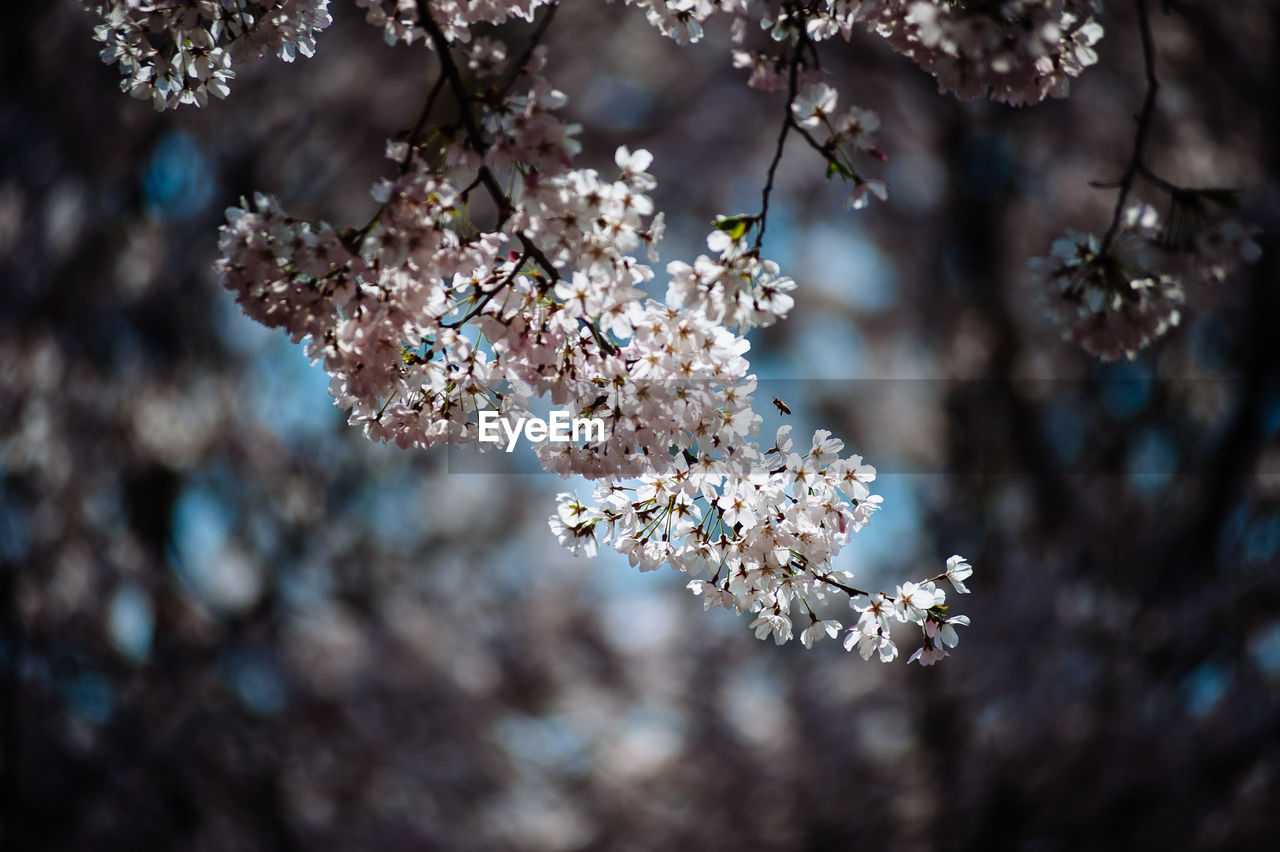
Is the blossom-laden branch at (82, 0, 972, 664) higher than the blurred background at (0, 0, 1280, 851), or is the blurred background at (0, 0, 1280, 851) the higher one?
the blurred background at (0, 0, 1280, 851)

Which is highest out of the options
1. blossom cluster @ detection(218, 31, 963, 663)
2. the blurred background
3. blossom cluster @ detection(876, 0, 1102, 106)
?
the blurred background

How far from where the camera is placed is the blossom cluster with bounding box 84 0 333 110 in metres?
1.31

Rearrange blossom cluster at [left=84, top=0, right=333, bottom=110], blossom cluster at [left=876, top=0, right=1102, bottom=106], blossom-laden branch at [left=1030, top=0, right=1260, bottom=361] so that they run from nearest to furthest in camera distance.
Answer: blossom cluster at [left=876, top=0, right=1102, bottom=106]
blossom-laden branch at [left=1030, top=0, right=1260, bottom=361]
blossom cluster at [left=84, top=0, right=333, bottom=110]

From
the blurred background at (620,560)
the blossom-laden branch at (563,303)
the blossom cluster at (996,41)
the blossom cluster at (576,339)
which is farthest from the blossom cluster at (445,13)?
the blurred background at (620,560)

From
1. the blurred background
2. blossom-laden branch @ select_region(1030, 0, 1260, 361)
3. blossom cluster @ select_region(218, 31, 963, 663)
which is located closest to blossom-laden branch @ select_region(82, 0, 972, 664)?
blossom cluster @ select_region(218, 31, 963, 663)

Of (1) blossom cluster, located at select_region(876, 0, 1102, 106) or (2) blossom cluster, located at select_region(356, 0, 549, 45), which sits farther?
(2) blossom cluster, located at select_region(356, 0, 549, 45)

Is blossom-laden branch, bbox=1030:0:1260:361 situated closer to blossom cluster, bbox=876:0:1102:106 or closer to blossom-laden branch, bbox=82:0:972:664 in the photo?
blossom cluster, bbox=876:0:1102:106

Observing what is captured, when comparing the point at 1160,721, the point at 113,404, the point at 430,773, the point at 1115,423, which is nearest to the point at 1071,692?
the point at 1160,721

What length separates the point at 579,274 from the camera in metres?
1.11

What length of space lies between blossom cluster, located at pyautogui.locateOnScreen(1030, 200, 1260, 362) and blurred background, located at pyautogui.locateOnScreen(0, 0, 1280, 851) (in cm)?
513

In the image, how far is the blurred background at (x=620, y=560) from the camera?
5.86 metres

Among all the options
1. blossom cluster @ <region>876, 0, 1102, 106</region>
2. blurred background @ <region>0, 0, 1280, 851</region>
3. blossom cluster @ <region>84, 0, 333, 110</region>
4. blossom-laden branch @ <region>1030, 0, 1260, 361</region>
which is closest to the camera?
blossom cluster @ <region>876, 0, 1102, 106</region>

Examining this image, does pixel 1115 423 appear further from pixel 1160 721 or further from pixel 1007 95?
pixel 1007 95

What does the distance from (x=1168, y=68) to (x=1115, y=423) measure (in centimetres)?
219
